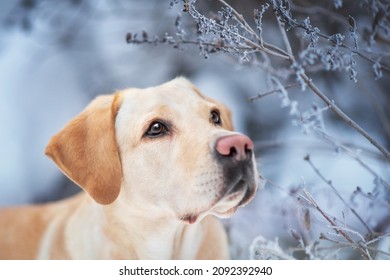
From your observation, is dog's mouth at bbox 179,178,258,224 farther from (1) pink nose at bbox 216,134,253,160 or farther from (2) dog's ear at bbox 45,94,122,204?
(2) dog's ear at bbox 45,94,122,204

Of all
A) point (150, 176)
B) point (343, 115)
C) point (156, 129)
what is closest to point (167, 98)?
point (156, 129)

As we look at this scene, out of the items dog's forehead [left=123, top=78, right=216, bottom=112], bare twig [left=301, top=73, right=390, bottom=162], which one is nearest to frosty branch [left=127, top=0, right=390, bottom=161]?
bare twig [left=301, top=73, right=390, bottom=162]

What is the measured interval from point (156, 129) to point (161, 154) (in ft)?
0.24

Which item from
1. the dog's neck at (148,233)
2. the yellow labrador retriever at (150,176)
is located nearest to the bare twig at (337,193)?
the yellow labrador retriever at (150,176)

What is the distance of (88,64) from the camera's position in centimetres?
181

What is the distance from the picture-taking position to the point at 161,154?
1458 mm

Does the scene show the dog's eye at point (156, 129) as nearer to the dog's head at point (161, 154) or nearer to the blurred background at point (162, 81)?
the dog's head at point (161, 154)

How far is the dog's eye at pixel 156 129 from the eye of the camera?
1.48 metres

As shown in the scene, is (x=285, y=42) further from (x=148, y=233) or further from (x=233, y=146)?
(x=148, y=233)

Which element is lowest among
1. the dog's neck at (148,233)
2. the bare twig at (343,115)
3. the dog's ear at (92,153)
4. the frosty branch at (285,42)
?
the dog's neck at (148,233)

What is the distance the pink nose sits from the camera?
136 centimetres

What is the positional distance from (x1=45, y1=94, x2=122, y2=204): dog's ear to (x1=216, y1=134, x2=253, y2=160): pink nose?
1.02ft

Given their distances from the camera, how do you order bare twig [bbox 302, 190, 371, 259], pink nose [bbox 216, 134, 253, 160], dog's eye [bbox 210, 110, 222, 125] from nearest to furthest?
1. pink nose [bbox 216, 134, 253, 160]
2. bare twig [bbox 302, 190, 371, 259]
3. dog's eye [bbox 210, 110, 222, 125]
